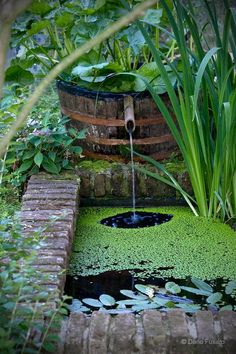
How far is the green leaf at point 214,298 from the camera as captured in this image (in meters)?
2.62

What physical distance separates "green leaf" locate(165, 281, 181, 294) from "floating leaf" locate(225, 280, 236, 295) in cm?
20

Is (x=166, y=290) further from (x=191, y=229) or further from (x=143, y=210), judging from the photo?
(x=143, y=210)

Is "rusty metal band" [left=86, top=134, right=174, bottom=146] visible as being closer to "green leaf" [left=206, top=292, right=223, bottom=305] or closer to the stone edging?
the stone edging

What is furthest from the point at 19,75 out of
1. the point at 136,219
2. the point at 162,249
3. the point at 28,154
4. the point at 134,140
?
the point at 162,249

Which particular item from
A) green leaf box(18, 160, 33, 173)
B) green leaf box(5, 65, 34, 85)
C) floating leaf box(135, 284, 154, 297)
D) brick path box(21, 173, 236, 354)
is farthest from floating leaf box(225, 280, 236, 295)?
green leaf box(5, 65, 34, 85)

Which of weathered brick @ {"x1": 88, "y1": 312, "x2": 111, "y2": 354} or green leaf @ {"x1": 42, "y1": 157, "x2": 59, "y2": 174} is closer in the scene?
weathered brick @ {"x1": 88, "y1": 312, "x2": 111, "y2": 354}

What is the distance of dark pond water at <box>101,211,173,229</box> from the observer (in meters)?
3.43

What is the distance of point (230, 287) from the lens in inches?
108

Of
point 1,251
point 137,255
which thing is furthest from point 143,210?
point 1,251

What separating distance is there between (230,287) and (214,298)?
0.46 feet

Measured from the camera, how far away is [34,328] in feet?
6.25

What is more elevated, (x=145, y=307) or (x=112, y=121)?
(x=112, y=121)

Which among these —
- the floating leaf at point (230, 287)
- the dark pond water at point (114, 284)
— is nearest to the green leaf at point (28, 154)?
the dark pond water at point (114, 284)

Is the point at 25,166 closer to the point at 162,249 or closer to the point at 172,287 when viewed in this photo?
the point at 162,249
